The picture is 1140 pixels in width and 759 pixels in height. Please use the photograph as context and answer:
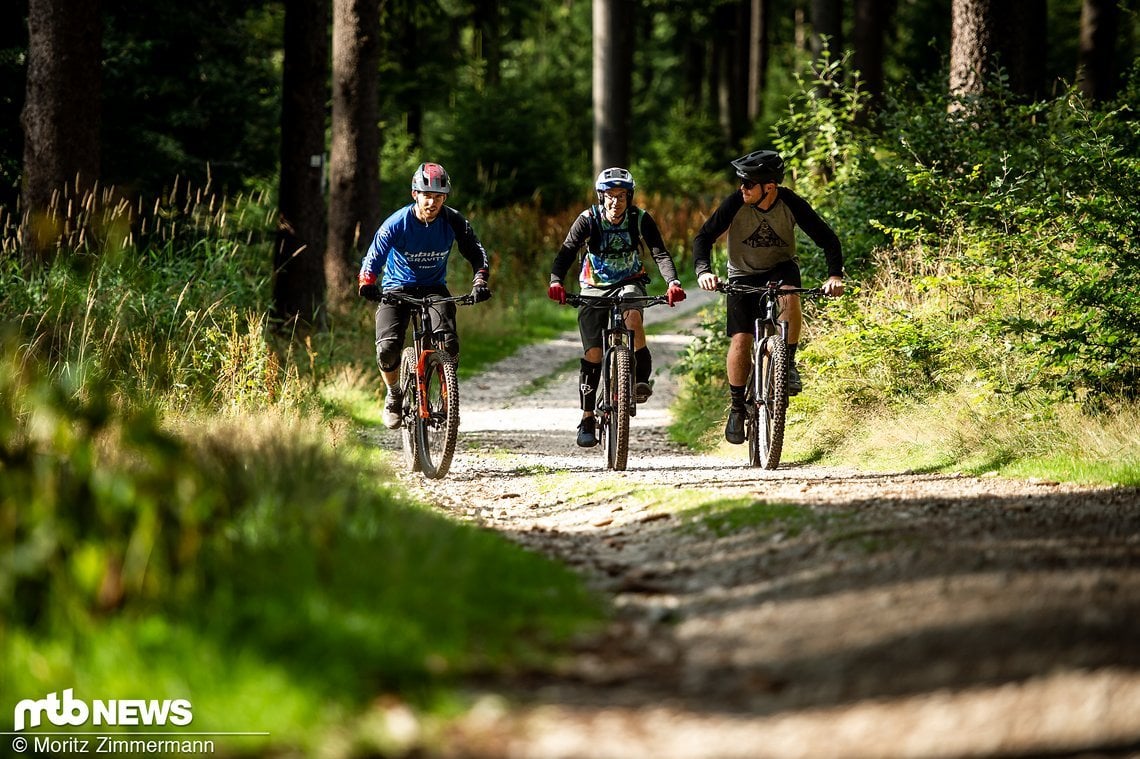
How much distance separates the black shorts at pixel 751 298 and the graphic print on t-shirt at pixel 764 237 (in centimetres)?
17

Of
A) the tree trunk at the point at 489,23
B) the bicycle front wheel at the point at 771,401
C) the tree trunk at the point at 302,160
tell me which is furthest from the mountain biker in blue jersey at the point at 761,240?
the tree trunk at the point at 489,23

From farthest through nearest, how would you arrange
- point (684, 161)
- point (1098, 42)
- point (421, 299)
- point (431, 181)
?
1. point (684, 161)
2. point (1098, 42)
3. point (421, 299)
4. point (431, 181)

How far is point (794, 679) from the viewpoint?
13.7 feet

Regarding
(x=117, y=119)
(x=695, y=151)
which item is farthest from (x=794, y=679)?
(x=695, y=151)

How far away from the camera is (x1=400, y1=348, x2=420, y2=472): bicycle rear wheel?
983 centimetres

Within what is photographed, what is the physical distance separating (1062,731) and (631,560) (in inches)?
119

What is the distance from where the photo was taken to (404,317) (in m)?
10.0

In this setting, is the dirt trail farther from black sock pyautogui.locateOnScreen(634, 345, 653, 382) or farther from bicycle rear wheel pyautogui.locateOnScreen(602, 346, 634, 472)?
black sock pyautogui.locateOnScreen(634, 345, 653, 382)

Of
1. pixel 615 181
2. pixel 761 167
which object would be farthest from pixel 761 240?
pixel 615 181

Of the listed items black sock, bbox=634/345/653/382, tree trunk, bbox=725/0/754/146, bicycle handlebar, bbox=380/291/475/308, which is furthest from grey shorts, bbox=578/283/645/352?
tree trunk, bbox=725/0/754/146

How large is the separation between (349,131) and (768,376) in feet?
27.4

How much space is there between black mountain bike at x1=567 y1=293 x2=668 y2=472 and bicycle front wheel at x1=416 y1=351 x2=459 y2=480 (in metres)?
1.08

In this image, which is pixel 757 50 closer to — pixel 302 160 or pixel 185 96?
pixel 185 96

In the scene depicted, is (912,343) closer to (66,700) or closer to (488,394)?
(488,394)
